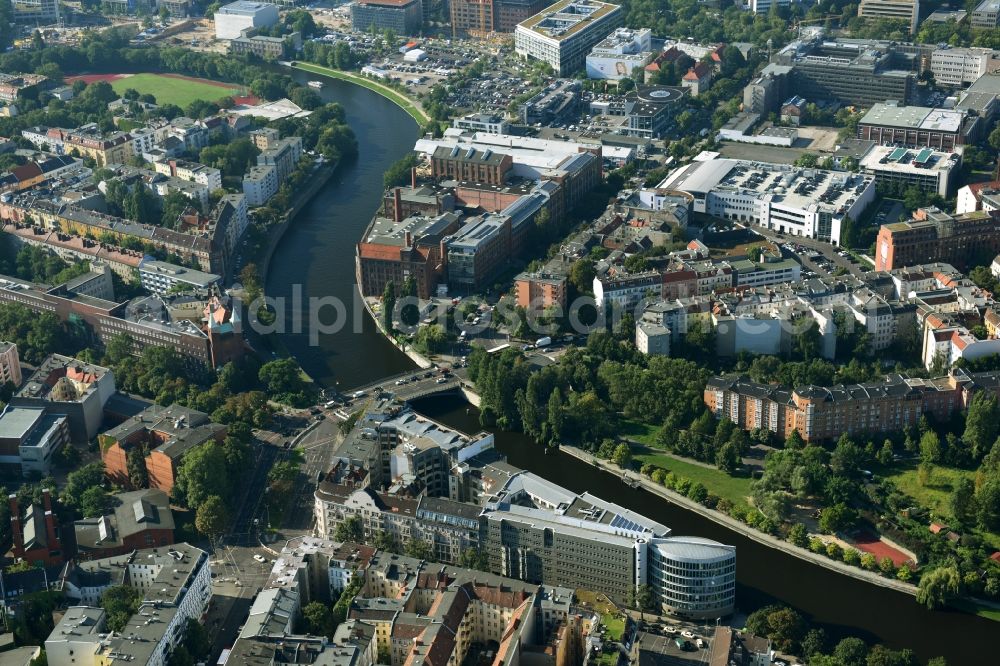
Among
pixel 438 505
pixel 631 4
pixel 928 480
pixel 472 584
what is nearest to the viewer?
pixel 472 584

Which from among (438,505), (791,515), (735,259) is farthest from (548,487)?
(735,259)

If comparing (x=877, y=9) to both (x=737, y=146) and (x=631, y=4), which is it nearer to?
(x=631, y=4)

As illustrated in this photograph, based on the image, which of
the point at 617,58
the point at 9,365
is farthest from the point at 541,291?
the point at 617,58

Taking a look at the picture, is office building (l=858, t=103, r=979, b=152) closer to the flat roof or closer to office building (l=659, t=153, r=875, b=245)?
office building (l=659, t=153, r=875, b=245)

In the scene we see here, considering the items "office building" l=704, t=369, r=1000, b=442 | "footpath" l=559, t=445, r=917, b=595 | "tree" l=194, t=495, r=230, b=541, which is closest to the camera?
"footpath" l=559, t=445, r=917, b=595

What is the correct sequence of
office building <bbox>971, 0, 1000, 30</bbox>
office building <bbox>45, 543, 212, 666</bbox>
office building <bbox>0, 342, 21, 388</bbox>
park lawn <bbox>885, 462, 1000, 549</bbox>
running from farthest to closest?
office building <bbox>971, 0, 1000, 30</bbox> → office building <bbox>0, 342, 21, 388</bbox> → park lawn <bbox>885, 462, 1000, 549</bbox> → office building <bbox>45, 543, 212, 666</bbox>

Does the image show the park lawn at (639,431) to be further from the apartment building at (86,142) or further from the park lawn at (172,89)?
the park lawn at (172,89)

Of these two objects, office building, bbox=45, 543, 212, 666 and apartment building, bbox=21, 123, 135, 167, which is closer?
office building, bbox=45, 543, 212, 666

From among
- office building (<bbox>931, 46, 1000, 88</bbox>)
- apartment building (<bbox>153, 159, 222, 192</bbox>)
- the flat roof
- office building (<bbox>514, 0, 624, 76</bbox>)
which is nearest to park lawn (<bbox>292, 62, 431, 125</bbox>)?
office building (<bbox>514, 0, 624, 76</bbox>)
